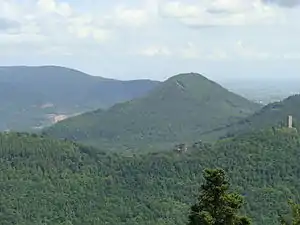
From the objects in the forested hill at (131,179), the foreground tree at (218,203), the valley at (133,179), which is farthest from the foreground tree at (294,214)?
the forested hill at (131,179)

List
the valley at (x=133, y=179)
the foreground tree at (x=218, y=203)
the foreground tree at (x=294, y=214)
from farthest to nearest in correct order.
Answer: the valley at (x=133, y=179) → the foreground tree at (x=294, y=214) → the foreground tree at (x=218, y=203)

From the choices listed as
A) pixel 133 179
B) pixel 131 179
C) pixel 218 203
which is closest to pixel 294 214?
pixel 218 203

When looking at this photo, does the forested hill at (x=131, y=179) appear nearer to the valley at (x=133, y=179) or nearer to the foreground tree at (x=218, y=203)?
the valley at (x=133, y=179)

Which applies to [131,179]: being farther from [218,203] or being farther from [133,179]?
[218,203]

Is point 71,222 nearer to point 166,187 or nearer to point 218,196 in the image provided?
point 166,187

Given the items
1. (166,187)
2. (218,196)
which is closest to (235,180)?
(166,187)

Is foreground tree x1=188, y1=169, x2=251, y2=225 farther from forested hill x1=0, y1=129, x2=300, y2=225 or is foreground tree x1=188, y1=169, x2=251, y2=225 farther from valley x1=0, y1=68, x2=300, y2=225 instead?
forested hill x1=0, y1=129, x2=300, y2=225
